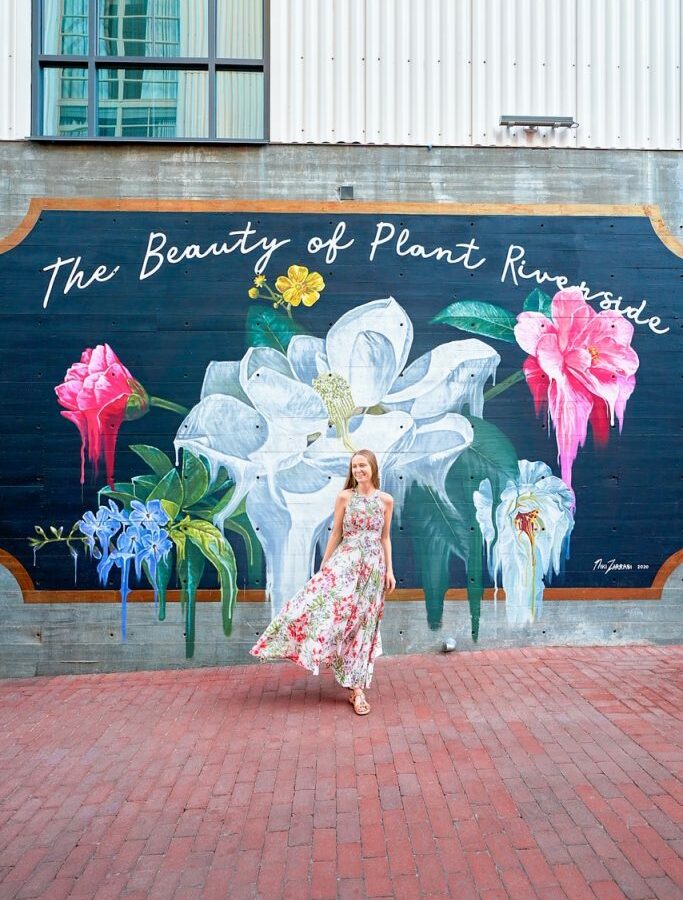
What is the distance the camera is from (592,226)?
670 cm

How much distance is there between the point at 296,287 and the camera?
656 cm

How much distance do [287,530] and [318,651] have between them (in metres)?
1.41

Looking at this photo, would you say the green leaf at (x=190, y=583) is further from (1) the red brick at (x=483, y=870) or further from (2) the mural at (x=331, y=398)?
(1) the red brick at (x=483, y=870)

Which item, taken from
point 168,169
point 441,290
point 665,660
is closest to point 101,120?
point 168,169

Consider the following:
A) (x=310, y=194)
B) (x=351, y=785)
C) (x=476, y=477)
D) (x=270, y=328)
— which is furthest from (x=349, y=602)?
(x=310, y=194)

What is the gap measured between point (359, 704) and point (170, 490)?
247 centimetres

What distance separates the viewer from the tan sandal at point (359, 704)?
17.0 ft

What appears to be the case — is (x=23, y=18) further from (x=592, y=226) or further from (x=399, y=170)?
(x=592, y=226)

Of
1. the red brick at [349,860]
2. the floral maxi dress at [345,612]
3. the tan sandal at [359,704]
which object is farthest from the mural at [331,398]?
the red brick at [349,860]

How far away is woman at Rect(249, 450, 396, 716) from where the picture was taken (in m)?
5.36

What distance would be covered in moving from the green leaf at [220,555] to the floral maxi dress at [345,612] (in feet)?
3.67

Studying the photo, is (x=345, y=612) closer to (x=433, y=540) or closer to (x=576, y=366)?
(x=433, y=540)

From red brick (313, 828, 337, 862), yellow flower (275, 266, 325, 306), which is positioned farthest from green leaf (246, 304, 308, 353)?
red brick (313, 828, 337, 862)
